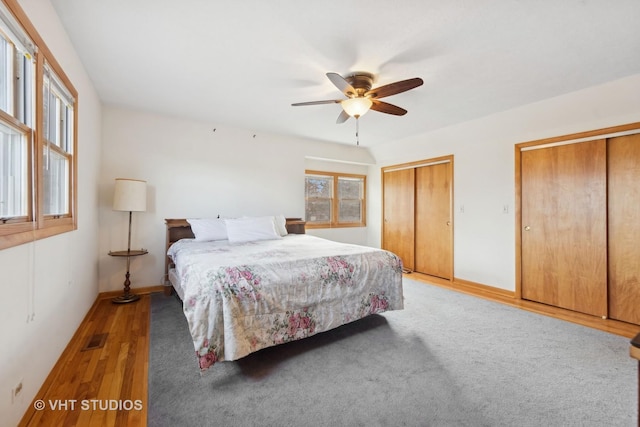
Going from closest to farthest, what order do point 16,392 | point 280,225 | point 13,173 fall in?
point 16,392, point 13,173, point 280,225

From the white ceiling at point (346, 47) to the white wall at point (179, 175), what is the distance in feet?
1.86

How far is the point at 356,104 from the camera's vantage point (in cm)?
256

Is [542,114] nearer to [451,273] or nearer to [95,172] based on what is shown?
[451,273]

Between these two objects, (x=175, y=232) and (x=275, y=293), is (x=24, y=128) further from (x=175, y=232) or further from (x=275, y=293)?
(x=175, y=232)

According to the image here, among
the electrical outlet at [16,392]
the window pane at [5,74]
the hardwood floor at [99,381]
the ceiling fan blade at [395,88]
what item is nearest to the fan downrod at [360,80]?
the ceiling fan blade at [395,88]

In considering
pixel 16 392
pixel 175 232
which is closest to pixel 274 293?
pixel 16 392

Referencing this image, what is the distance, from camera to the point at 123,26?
1.97 metres

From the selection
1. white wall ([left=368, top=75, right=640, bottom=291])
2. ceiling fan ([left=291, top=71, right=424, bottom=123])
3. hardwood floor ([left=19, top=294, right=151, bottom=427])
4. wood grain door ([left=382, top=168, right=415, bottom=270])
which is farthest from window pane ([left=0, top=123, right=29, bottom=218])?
Result: wood grain door ([left=382, top=168, right=415, bottom=270])

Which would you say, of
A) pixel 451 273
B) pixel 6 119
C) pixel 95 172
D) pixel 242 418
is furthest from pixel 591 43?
pixel 95 172

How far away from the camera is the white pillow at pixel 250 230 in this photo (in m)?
3.58

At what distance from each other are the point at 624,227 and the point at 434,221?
221cm

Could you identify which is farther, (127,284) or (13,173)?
(127,284)

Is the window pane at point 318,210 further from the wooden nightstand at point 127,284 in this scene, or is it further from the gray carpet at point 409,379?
the gray carpet at point 409,379

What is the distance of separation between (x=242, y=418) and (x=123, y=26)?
267 cm
